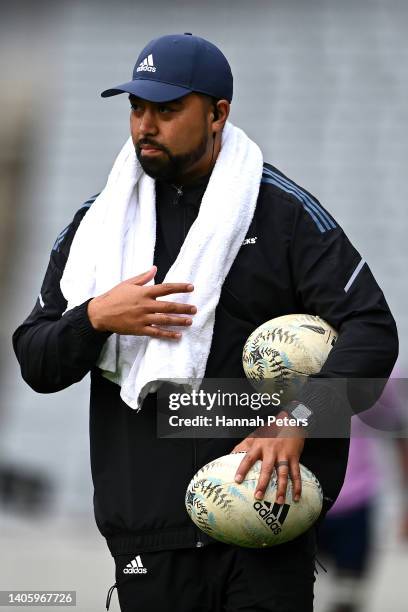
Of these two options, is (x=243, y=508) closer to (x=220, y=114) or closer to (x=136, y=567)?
(x=136, y=567)

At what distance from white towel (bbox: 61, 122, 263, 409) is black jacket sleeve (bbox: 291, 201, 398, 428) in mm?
186

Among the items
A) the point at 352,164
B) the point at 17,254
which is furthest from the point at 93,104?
the point at 352,164

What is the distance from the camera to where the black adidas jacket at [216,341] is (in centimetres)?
337

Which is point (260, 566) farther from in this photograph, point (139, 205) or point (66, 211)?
point (66, 211)

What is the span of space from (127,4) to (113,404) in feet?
30.0

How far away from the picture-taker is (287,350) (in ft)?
10.7

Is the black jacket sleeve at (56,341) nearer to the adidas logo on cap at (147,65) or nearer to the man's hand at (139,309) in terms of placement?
the man's hand at (139,309)

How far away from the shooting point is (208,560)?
11.1 ft

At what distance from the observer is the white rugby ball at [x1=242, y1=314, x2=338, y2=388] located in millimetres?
3268

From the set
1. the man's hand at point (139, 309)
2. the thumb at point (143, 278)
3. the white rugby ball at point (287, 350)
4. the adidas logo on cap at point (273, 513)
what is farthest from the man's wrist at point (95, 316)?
the adidas logo on cap at point (273, 513)

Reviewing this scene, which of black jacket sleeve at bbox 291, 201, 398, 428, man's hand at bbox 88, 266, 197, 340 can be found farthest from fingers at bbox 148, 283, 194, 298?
black jacket sleeve at bbox 291, 201, 398, 428

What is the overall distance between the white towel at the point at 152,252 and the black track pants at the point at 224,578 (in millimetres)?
433

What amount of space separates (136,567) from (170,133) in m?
1.16

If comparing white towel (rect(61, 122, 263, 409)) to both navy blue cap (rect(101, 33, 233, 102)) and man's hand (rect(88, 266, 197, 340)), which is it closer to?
man's hand (rect(88, 266, 197, 340))
